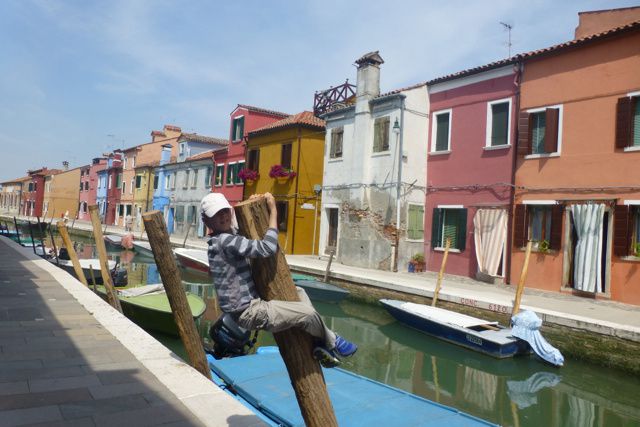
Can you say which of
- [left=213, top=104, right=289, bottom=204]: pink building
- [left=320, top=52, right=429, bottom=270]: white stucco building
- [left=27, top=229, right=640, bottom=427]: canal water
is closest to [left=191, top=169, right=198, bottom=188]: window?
[left=213, top=104, right=289, bottom=204]: pink building

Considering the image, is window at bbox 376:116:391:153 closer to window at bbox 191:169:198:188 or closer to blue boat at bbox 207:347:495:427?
blue boat at bbox 207:347:495:427

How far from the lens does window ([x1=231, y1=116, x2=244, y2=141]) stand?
26.6m

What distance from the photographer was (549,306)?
414 inches

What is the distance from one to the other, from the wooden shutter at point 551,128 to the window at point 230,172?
17859 millimetres

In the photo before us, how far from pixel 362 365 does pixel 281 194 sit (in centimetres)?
1459

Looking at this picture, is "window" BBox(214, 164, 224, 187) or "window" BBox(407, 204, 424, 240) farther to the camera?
"window" BBox(214, 164, 224, 187)

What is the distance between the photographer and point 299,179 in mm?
22109

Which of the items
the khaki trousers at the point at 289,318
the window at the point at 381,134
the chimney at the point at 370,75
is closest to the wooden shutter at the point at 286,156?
the chimney at the point at 370,75

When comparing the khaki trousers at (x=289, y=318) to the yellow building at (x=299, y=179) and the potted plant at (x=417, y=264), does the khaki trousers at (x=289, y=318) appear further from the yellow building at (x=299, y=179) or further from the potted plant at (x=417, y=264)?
the yellow building at (x=299, y=179)

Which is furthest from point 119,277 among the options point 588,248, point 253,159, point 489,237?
point 253,159

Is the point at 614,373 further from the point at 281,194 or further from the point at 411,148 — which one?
the point at 281,194

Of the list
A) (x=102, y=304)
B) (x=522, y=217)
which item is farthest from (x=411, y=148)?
(x=102, y=304)

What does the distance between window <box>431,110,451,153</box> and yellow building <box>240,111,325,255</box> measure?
6.35 m

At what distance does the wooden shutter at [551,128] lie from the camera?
13.0 metres
